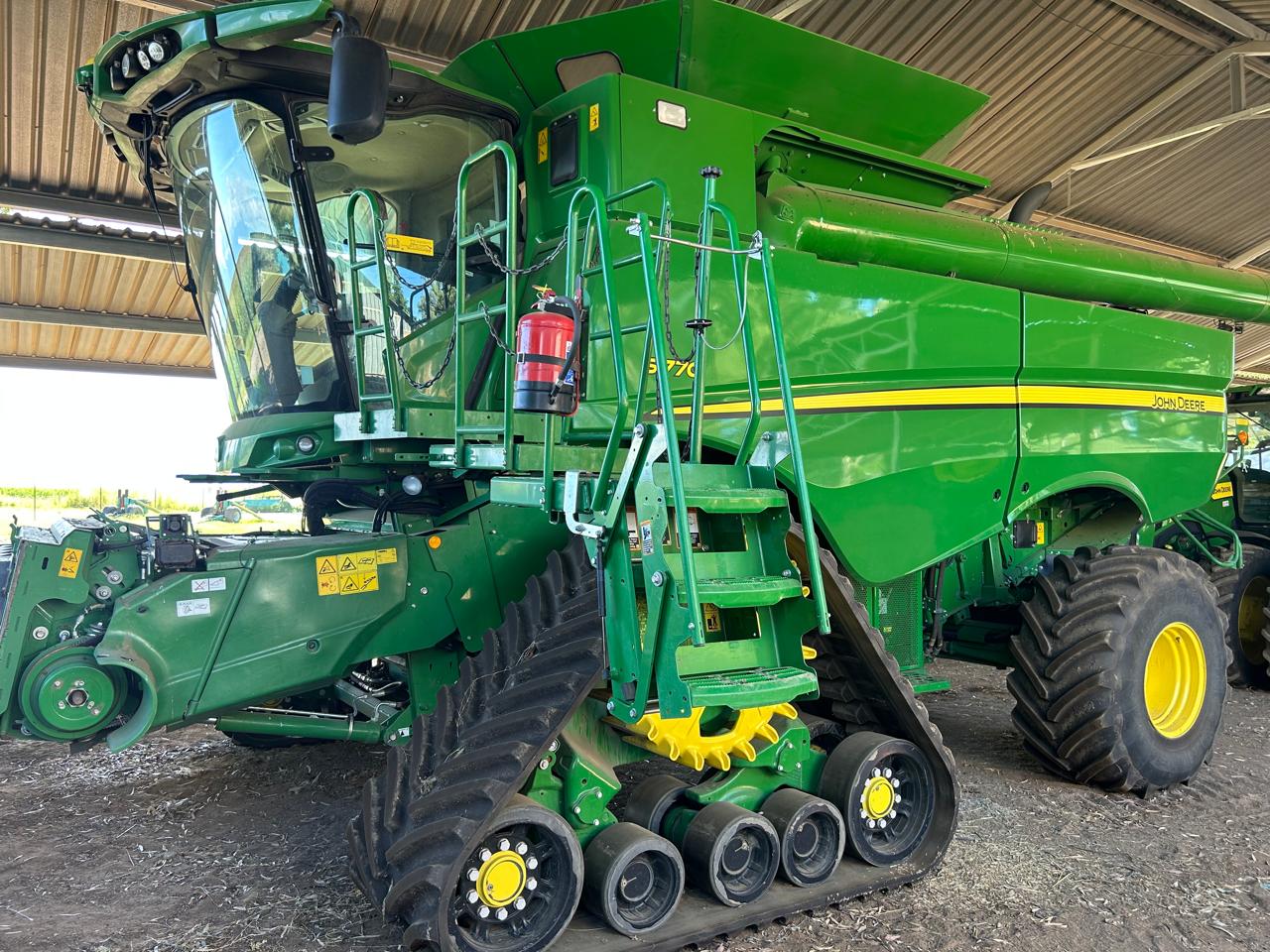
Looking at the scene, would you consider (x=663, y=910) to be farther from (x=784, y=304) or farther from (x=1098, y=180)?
(x=1098, y=180)

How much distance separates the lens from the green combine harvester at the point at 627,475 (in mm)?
2750

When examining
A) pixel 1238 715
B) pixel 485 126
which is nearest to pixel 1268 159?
pixel 1238 715

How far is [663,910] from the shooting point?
2.81 meters

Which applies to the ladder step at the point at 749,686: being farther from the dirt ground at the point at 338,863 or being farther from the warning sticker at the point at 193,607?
the warning sticker at the point at 193,607

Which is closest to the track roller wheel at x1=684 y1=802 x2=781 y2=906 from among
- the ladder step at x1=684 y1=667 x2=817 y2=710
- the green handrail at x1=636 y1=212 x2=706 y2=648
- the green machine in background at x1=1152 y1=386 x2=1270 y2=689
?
the ladder step at x1=684 y1=667 x2=817 y2=710

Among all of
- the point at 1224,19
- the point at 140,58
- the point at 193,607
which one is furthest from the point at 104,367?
the point at 1224,19

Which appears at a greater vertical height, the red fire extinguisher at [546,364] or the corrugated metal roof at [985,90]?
the corrugated metal roof at [985,90]

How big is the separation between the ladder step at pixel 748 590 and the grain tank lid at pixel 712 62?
2.29m

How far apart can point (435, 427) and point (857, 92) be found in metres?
2.64

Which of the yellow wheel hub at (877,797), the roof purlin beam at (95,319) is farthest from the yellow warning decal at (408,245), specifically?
the roof purlin beam at (95,319)

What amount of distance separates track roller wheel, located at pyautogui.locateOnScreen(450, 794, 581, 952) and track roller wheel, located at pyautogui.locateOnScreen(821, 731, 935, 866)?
98 cm

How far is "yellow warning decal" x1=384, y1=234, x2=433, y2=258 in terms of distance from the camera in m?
3.65

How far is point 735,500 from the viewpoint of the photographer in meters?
2.76

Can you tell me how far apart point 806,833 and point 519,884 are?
3.20 feet
